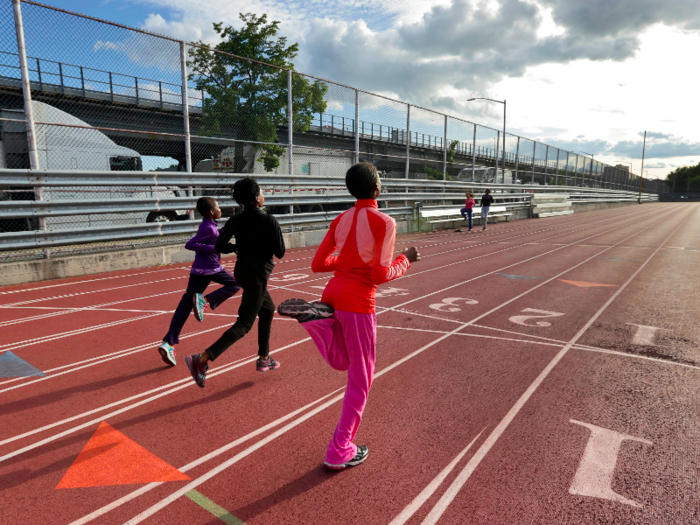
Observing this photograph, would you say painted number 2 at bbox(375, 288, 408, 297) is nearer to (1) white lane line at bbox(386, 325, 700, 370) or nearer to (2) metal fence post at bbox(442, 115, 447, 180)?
(1) white lane line at bbox(386, 325, 700, 370)

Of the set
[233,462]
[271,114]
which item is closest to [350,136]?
[271,114]

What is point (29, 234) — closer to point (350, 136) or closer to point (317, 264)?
point (317, 264)

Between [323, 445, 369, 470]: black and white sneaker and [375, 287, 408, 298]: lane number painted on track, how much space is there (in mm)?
4649

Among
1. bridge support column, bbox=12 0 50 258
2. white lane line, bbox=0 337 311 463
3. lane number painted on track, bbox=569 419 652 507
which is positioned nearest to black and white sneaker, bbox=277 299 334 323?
lane number painted on track, bbox=569 419 652 507

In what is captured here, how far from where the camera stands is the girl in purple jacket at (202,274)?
449cm

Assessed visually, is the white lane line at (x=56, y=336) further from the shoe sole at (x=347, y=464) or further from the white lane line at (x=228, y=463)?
the shoe sole at (x=347, y=464)

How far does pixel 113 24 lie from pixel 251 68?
14.6ft

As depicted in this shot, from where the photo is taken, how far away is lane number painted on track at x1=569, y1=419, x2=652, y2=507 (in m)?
2.58

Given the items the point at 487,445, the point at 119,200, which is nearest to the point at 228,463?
the point at 487,445

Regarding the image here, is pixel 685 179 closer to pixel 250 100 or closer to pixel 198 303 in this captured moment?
pixel 250 100

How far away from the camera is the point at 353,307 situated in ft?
8.84

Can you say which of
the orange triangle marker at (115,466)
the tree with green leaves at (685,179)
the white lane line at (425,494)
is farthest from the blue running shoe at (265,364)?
the tree with green leaves at (685,179)

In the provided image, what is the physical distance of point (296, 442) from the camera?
3119 mm

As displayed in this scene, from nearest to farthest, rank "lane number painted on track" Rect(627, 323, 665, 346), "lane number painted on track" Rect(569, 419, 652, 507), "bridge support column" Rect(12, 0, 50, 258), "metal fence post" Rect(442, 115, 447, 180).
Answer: "lane number painted on track" Rect(569, 419, 652, 507)
"lane number painted on track" Rect(627, 323, 665, 346)
"bridge support column" Rect(12, 0, 50, 258)
"metal fence post" Rect(442, 115, 447, 180)
